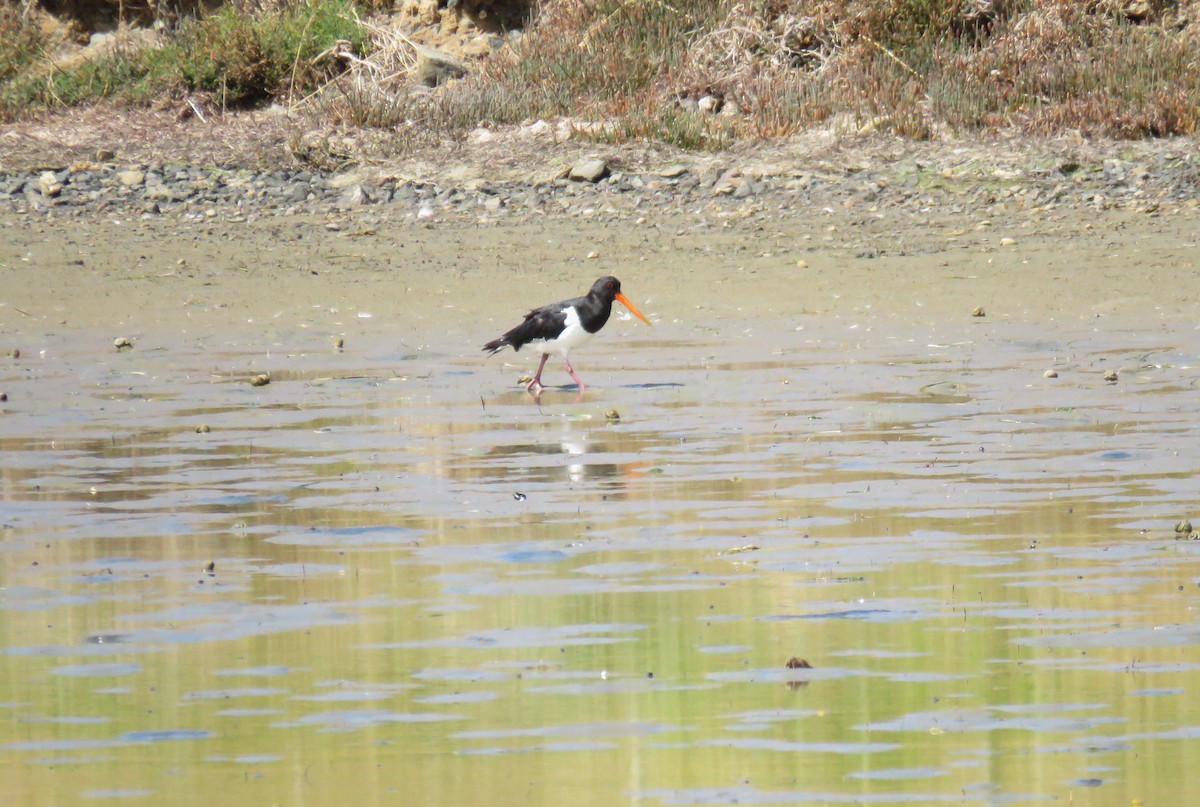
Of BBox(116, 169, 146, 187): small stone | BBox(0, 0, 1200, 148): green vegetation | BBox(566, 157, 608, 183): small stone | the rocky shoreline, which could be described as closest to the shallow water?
the rocky shoreline

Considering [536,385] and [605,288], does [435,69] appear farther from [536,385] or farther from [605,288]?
[536,385]

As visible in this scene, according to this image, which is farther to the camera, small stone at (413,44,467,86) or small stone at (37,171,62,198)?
small stone at (413,44,467,86)

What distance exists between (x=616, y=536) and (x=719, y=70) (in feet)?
42.5

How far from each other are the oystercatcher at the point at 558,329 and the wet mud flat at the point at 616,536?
22 centimetres

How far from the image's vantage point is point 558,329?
10.6 m

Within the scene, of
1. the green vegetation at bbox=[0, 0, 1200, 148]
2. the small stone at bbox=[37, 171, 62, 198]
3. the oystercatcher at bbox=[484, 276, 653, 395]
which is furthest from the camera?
the green vegetation at bbox=[0, 0, 1200, 148]

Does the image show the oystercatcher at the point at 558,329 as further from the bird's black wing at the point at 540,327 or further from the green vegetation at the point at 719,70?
the green vegetation at the point at 719,70

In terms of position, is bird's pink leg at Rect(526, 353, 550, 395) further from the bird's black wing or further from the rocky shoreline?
the rocky shoreline

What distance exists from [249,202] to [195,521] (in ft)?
33.0

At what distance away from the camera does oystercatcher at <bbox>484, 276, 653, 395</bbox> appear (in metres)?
10.6

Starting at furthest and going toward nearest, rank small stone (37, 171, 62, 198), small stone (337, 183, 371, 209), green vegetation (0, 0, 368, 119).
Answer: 1. green vegetation (0, 0, 368, 119)
2. small stone (37, 171, 62, 198)
3. small stone (337, 183, 371, 209)

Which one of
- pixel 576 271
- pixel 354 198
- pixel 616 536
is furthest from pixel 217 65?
pixel 616 536

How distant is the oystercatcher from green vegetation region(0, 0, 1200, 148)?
6.70m

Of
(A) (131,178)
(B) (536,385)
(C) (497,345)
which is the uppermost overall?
(A) (131,178)
